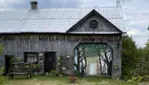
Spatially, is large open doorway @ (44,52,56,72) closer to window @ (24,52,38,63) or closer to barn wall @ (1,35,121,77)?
barn wall @ (1,35,121,77)

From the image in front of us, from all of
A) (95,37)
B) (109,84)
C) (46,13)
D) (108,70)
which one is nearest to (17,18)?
(46,13)

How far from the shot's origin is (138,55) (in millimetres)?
19000

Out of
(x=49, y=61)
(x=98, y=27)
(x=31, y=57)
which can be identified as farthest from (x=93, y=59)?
(x=31, y=57)

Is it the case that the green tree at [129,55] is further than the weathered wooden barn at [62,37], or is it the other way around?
the green tree at [129,55]

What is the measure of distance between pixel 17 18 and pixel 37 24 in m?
2.70

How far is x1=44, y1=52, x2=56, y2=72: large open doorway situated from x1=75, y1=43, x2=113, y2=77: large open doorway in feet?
6.82

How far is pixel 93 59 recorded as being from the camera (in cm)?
1756

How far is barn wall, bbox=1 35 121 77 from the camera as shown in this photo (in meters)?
16.6

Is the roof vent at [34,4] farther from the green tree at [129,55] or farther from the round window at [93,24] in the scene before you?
the green tree at [129,55]

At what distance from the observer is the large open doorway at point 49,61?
18.0m

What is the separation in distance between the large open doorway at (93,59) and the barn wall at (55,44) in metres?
0.50

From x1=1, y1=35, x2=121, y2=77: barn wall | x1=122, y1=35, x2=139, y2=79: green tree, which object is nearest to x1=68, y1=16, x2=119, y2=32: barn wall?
x1=1, y1=35, x2=121, y2=77: barn wall

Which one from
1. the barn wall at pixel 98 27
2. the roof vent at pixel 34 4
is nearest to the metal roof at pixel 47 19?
the roof vent at pixel 34 4

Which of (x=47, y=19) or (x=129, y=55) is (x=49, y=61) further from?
(x=129, y=55)
